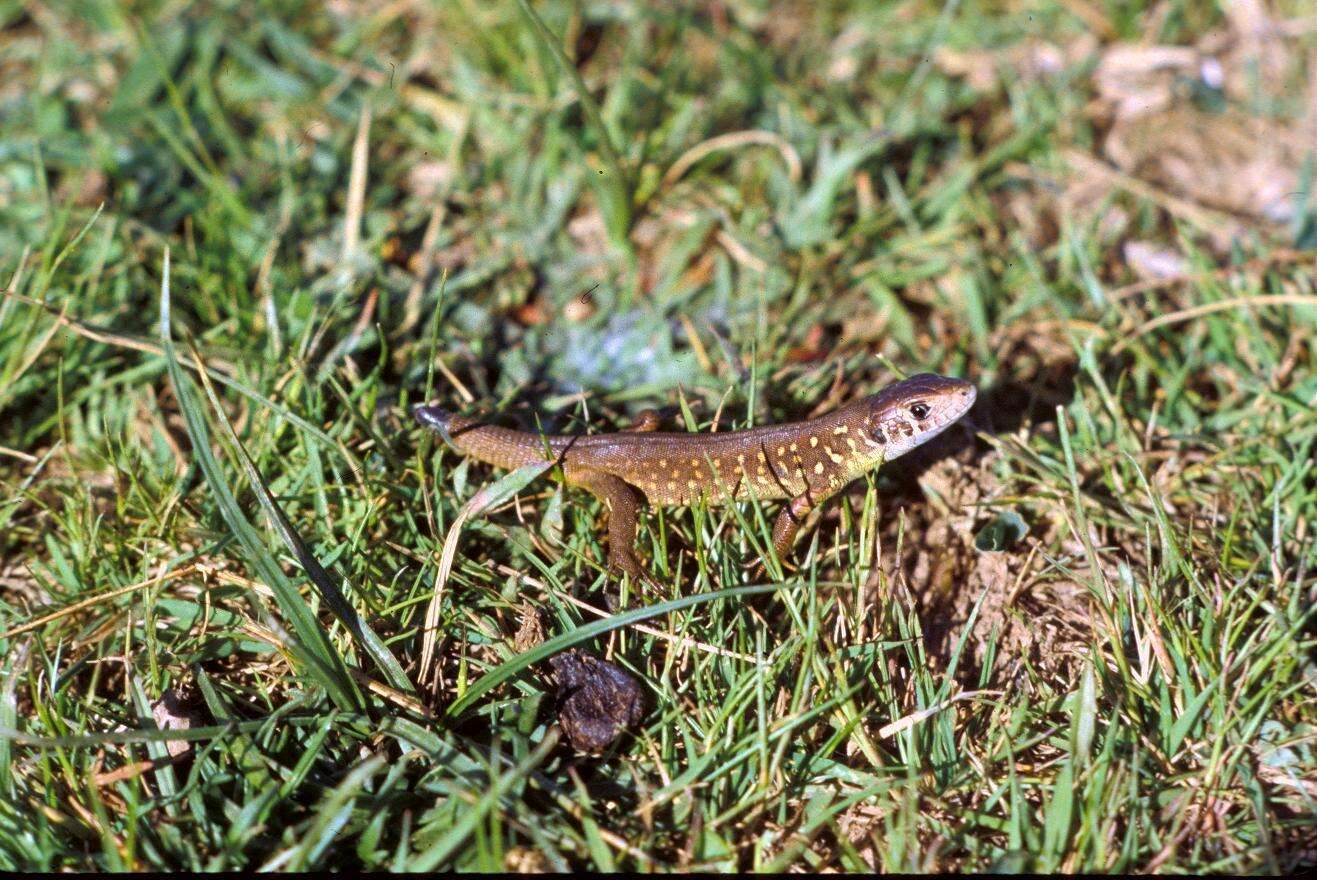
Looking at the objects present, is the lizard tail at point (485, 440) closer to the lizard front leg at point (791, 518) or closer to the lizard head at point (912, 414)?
the lizard front leg at point (791, 518)

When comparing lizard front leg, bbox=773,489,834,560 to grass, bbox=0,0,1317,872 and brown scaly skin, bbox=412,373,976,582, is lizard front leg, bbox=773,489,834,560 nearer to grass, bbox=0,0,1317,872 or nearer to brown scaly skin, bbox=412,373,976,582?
brown scaly skin, bbox=412,373,976,582

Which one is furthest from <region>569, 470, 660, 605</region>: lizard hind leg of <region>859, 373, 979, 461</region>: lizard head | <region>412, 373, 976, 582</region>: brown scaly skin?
<region>859, 373, 979, 461</region>: lizard head

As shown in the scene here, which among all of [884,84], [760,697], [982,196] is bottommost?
[760,697]

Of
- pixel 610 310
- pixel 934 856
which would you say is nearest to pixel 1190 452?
pixel 934 856

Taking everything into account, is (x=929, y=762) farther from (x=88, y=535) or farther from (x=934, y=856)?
(x=88, y=535)

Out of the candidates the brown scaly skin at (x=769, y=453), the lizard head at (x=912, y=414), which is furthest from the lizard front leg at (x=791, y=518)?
the lizard head at (x=912, y=414)

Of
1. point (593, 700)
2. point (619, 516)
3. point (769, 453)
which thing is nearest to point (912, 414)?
point (769, 453)

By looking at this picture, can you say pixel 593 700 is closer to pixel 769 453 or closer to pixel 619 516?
pixel 619 516
